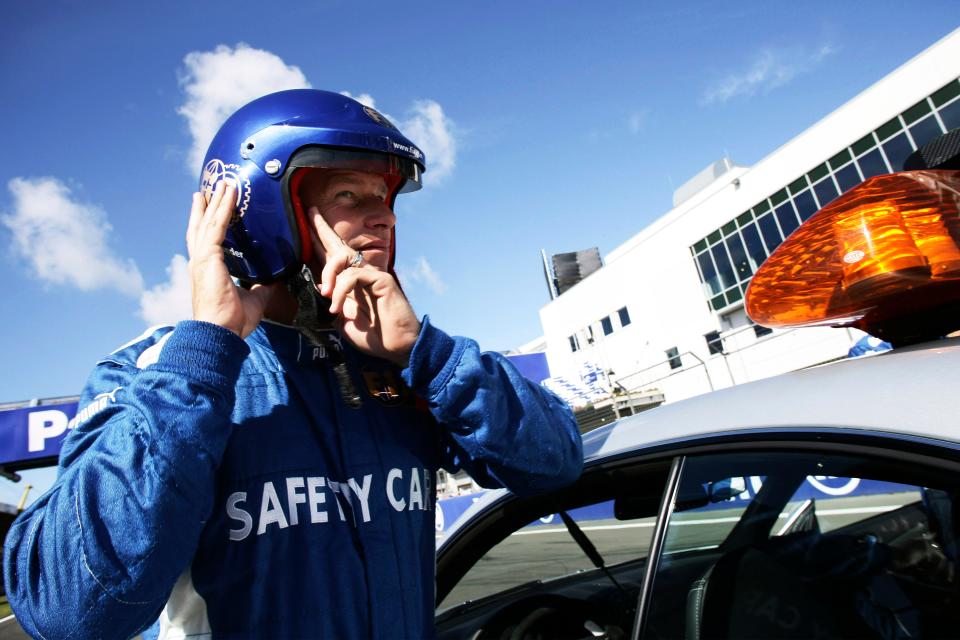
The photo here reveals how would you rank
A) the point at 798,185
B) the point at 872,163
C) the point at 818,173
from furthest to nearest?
the point at 798,185
the point at 818,173
the point at 872,163

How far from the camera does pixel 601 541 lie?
5.49 feet

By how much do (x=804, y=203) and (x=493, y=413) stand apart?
2646 centimetres

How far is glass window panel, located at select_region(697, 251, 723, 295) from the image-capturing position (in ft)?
90.1

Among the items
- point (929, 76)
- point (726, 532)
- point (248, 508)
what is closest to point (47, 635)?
point (248, 508)

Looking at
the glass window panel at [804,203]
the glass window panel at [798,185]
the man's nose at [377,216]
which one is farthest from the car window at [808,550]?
the glass window panel at [798,185]

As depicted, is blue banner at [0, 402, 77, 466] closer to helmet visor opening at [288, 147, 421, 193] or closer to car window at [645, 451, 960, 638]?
helmet visor opening at [288, 147, 421, 193]

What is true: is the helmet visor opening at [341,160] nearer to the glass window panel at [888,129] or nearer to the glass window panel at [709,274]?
the glass window panel at [888,129]

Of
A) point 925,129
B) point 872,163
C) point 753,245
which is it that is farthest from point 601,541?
point 753,245

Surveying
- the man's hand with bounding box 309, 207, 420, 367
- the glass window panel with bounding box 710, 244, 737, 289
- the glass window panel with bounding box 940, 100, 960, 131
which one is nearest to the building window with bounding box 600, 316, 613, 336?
the glass window panel with bounding box 710, 244, 737, 289

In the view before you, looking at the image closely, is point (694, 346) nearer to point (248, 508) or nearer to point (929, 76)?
point (929, 76)

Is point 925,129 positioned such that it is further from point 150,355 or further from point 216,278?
point 150,355

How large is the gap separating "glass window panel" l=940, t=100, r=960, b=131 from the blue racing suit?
24.0 metres

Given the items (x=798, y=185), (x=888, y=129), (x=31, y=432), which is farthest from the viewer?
(x=798, y=185)

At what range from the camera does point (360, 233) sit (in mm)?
1502
